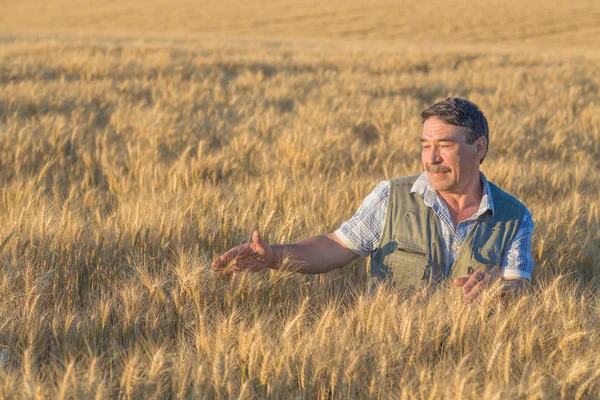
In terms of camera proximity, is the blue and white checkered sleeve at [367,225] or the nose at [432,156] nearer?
the nose at [432,156]

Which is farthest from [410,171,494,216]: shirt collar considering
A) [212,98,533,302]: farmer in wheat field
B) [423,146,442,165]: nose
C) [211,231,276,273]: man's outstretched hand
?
[211,231,276,273]: man's outstretched hand

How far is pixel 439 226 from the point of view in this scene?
2553 millimetres

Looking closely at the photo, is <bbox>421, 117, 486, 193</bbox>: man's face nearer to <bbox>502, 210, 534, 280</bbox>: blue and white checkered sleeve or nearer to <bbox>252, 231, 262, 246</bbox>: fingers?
<bbox>502, 210, 534, 280</bbox>: blue and white checkered sleeve

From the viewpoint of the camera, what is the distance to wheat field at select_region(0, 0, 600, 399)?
5.32ft

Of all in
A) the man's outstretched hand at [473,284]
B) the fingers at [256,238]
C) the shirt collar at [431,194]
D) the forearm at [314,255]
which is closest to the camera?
the man's outstretched hand at [473,284]

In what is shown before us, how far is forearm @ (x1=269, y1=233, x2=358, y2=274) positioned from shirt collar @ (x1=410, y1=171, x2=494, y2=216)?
1.16 ft

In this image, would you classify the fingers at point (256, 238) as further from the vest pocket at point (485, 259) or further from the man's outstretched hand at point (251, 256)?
the vest pocket at point (485, 259)

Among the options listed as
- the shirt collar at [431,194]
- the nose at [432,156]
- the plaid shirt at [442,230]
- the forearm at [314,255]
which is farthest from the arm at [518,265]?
the forearm at [314,255]

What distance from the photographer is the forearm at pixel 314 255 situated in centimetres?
240

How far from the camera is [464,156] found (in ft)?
8.14

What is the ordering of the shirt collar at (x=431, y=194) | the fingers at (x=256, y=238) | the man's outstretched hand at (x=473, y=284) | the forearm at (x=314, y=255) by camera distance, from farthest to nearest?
the shirt collar at (x=431, y=194) < the forearm at (x=314, y=255) < the fingers at (x=256, y=238) < the man's outstretched hand at (x=473, y=284)

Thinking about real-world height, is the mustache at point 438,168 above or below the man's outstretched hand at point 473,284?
above

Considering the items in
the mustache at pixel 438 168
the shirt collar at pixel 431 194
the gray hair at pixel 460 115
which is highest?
the gray hair at pixel 460 115

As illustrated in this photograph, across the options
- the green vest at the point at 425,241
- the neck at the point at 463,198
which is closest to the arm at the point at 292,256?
the green vest at the point at 425,241
